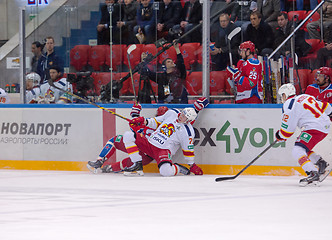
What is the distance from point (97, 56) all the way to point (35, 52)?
873 millimetres

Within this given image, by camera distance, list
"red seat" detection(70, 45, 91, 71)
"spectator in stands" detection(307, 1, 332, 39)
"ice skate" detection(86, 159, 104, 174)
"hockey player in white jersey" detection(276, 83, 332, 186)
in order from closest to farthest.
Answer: "hockey player in white jersey" detection(276, 83, 332, 186) < "ice skate" detection(86, 159, 104, 174) < "red seat" detection(70, 45, 91, 71) < "spectator in stands" detection(307, 1, 332, 39)

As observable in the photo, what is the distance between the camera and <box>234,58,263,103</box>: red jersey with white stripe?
30.2 feet

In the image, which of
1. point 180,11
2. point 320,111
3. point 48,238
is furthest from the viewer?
point 180,11

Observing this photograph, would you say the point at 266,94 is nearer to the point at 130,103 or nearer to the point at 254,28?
the point at 254,28

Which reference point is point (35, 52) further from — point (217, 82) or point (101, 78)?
point (217, 82)

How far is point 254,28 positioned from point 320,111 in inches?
78.6

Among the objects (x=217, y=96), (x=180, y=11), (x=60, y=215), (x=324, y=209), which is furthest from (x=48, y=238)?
(x=180, y=11)

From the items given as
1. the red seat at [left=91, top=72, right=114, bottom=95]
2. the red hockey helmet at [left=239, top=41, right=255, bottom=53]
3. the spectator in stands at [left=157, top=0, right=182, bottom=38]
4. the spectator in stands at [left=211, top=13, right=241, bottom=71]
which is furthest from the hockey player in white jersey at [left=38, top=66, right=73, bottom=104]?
the red hockey helmet at [left=239, top=41, right=255, bottom=53]

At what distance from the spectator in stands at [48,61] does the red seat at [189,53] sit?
156 cm

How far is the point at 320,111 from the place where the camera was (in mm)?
7875

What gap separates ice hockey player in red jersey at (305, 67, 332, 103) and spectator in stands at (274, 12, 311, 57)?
0.38m

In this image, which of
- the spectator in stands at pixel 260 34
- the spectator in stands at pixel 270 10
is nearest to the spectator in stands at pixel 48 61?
the spectator in stands at pixel 260 34

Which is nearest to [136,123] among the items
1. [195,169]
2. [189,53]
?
[195,169]

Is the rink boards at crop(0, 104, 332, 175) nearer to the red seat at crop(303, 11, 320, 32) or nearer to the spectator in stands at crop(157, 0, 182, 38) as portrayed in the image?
the spectator in stands at crop(157, 0, 182, 38)
